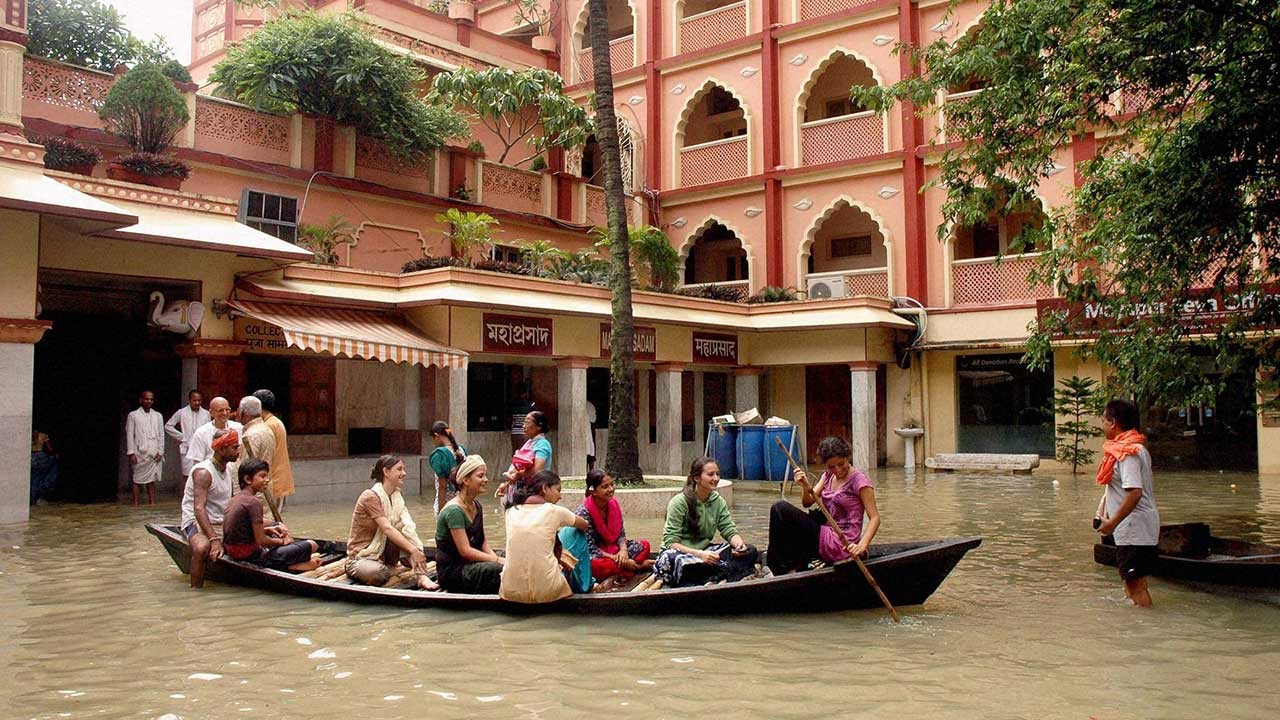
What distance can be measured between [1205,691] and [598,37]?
10677 millimetres

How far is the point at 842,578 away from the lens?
682cm

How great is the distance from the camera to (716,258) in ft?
91.0

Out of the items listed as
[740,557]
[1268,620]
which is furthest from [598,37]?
[1268,620]

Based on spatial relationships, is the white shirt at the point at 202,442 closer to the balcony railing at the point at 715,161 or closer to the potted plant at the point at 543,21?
the balcony railing at the point at 715,161

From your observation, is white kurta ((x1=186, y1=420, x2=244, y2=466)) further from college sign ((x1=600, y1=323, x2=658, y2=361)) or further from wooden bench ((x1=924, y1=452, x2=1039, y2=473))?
wooden bench ((x1=924, y1=452, x2=1039, y2=473))

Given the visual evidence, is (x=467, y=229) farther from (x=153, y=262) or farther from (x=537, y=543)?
(x=537, y=543)

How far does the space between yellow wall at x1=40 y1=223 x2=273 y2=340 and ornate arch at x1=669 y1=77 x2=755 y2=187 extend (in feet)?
43.5

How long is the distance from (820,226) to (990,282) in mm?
4402

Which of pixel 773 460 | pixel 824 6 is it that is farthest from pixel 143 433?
pixel 824 6

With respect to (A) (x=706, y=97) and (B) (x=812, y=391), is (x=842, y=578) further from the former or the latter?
(A) (x=706, y=97)

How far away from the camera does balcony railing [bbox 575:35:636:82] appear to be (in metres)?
26.7

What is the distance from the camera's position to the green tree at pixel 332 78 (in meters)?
18.1

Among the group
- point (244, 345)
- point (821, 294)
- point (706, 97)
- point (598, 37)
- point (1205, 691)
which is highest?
point (706, 97)

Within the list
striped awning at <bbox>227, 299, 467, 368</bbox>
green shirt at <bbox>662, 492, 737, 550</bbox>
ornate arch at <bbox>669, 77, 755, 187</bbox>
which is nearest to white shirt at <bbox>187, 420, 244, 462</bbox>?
striped awning at <bbox>227, 299, 467, 368</bbox>
